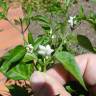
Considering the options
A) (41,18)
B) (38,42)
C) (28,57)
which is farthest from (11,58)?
(41,18)

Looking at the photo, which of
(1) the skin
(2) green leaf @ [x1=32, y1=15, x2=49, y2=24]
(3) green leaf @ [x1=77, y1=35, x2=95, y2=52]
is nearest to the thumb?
(1) the skin

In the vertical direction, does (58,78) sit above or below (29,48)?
below

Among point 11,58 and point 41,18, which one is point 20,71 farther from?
point 41,18

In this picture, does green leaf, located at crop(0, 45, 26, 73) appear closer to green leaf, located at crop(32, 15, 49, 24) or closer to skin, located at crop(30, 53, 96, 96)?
skin, located at crop(30, 53, 96, 96)

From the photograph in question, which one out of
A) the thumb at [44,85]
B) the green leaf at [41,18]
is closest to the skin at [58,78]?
the thumb at [44,85]

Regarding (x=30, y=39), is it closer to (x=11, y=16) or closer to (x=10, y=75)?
(x=10, y=75)

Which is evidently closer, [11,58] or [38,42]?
[11,58]
